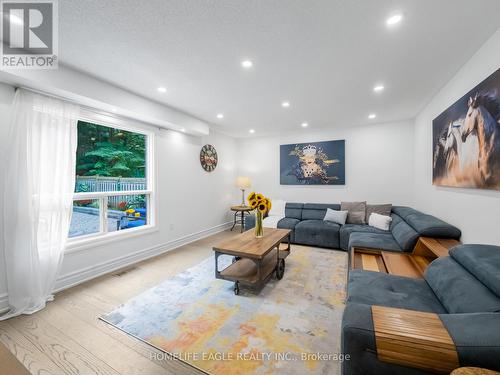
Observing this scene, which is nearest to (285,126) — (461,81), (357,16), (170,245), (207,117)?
(207,117)

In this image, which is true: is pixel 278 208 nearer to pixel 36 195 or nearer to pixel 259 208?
pixel 259 208

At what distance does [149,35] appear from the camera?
5.69ft

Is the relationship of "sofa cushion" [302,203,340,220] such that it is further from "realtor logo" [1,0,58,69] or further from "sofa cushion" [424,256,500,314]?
"realtor logo" [1,0,58,69]

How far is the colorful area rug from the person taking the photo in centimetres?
150

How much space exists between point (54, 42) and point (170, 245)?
3.17 meters

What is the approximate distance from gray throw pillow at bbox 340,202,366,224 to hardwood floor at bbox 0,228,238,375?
3669 millimetres

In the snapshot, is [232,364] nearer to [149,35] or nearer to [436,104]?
[149,35]

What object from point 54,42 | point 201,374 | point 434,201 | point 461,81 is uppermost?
point 54,42

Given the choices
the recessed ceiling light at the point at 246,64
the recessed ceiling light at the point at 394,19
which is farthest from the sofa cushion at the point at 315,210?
the recessed ceiling light at the point at 394,19

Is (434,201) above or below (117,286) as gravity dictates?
above

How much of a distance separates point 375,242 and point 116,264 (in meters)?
3.70

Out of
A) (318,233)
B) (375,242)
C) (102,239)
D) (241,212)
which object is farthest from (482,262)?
(241,212)

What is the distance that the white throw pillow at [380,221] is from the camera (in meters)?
3.62

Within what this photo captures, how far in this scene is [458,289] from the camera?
4.41 feet
